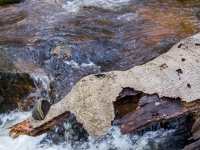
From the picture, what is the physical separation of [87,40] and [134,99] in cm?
264

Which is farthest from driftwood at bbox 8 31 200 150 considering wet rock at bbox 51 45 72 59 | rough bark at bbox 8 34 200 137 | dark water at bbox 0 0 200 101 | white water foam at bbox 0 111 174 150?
wet rock at bbox 51 45 72 59

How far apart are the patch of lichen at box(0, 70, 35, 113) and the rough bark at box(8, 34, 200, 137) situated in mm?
1271

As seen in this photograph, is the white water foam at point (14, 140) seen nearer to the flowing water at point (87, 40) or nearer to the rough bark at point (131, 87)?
the flowing water at point (87, 40)

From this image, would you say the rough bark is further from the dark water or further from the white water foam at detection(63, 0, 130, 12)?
the white water foam at detection(63, 0, 130, 12)

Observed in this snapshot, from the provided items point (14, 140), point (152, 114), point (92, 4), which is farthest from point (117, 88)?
Answer: point (92, 4)

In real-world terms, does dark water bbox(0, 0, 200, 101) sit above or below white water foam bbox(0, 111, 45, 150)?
above

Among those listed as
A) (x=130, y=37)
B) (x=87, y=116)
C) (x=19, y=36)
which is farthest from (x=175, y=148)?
(x=19, y=36)

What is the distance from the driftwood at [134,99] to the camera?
242cm

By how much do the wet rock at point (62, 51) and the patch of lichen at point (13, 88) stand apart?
804 mm

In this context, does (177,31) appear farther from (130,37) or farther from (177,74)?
(177,74)

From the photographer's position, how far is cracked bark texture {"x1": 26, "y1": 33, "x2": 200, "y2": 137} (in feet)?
8.00

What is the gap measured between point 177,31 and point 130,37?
3.40ft

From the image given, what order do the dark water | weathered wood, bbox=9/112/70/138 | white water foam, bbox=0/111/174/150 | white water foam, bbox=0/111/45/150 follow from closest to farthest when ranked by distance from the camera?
1. weathered wood, bbox=9/112/70/138
2. white water foam, bbox=0/111/174/150
3. white water foam, bbox=0/111/45/150
4. the dark water

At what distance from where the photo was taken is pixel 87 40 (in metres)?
4.93
